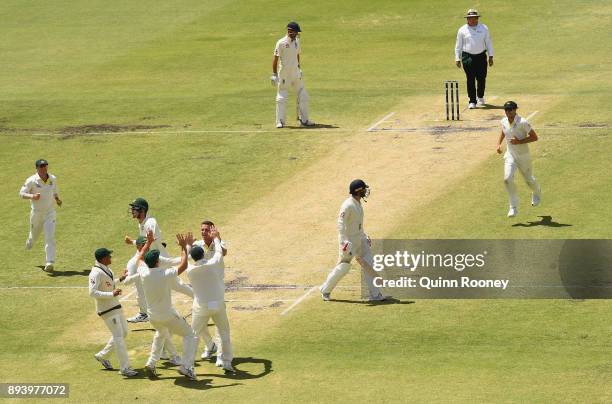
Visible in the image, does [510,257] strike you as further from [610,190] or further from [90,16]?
[90,16]

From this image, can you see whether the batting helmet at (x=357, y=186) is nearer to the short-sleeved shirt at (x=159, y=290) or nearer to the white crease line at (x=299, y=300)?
the white crease line at (x=299, y=300)

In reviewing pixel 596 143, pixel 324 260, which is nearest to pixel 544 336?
pixel 324 260

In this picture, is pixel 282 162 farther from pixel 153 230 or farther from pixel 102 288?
pixel 102 288

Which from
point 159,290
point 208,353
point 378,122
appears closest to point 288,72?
point 378,122

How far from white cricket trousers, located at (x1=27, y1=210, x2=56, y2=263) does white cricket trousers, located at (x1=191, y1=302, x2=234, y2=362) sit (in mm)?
7403

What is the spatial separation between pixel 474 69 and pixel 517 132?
9443mm

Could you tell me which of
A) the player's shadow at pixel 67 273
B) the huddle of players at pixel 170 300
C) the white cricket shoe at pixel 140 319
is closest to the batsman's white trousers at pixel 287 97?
the player's shadow at pixel 67 273

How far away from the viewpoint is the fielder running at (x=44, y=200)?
29.3 m

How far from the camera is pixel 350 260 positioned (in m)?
26.0

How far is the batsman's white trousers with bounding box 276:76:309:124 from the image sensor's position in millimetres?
37719

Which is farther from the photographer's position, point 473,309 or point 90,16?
point 90,16

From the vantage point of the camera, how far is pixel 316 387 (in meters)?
22.1

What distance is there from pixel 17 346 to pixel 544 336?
950 centimetres

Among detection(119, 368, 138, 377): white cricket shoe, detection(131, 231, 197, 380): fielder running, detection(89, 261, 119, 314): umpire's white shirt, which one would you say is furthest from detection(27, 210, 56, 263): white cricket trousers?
detection(131, 231, 197, 380): fielder running
